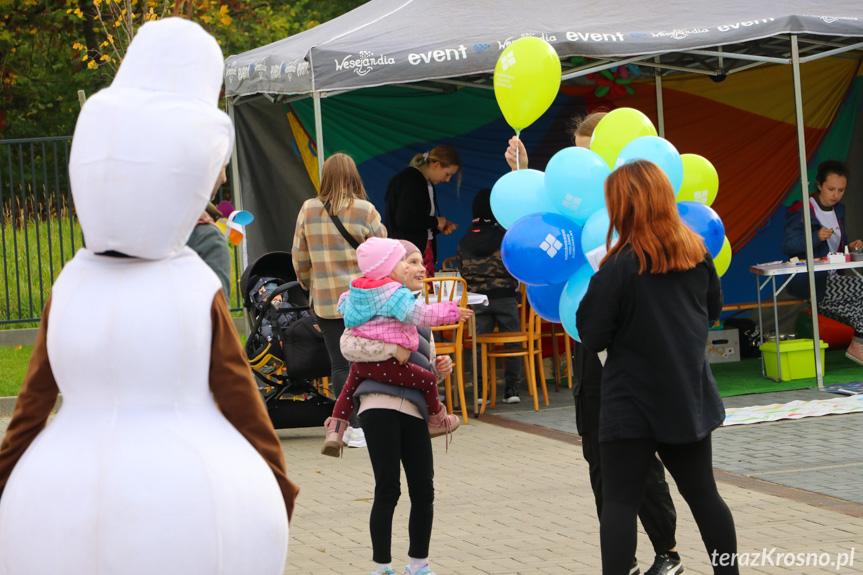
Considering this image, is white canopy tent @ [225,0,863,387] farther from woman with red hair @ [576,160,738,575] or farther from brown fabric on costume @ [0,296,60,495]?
brown fabric on costume @ [0,296,60,495]

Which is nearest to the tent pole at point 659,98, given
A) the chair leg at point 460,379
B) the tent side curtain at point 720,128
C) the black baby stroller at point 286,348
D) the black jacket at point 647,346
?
the tent side curtain at point 720,128

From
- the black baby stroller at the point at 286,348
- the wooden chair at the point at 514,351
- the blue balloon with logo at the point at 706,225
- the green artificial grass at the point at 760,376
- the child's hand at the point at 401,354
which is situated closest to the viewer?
the blue balloon with logo at the point at 706,225

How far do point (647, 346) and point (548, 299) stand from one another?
100 centimetres

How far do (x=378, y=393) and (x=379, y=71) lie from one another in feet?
14.4

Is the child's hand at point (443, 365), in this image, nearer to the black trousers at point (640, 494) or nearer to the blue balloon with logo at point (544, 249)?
the blue balloon with logo at point (544, 249)

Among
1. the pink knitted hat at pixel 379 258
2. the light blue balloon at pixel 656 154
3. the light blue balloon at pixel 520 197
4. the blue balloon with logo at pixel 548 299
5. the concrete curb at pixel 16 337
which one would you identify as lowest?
the concrete curb at pixel 16 337

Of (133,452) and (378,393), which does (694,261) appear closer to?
(378,393)

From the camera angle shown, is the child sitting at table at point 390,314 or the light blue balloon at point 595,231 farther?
the child sitting at table at point 390,314

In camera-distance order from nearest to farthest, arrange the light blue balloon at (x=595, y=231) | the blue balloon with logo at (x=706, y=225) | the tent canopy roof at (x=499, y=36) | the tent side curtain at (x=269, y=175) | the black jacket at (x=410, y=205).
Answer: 1. the light blue balloon at (x=595, y=231)
2. the blue balloon with logo at (x=706, y=225)
3. the tent canopy roof at (x=499, y=36)
4. the black jacket at (x=410, y=205)
5. the tent side curtain at (x=269, y=175)

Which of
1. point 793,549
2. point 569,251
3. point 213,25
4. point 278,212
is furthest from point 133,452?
point 213,25

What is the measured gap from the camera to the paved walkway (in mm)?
A: 5090

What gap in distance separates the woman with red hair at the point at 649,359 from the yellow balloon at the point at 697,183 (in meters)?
0.89

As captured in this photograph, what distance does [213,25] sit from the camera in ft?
73.1

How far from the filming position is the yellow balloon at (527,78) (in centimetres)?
577
